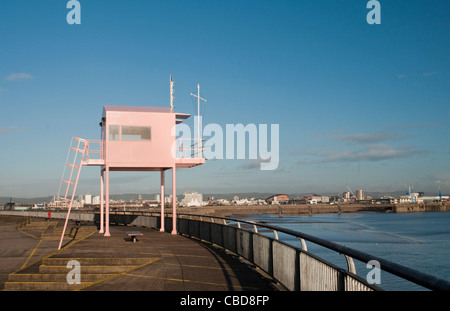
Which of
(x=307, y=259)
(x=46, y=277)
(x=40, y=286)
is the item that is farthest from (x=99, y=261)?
(x=307, y=259)

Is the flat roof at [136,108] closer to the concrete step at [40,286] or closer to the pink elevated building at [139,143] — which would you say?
the pink elevated building at [139,143]

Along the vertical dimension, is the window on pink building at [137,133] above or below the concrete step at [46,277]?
above

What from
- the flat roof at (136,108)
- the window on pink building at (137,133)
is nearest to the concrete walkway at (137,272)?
the window on pink building at (137,133)

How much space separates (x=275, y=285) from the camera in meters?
10.7

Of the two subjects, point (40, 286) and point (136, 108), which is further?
point (136, 108)

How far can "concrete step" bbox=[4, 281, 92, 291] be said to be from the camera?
11.0m

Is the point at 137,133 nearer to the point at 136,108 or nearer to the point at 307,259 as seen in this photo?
the point at 136,108

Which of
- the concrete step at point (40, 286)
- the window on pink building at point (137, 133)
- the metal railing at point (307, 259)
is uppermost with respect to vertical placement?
the window on pink building at point (137, 133)

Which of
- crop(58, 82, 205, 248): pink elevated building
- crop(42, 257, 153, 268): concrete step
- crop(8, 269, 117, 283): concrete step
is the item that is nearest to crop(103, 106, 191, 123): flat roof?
crop(58, 82, 205, 248): pink elevated building

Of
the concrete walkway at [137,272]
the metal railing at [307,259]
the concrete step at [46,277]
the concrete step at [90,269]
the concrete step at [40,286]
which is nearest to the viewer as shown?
the metal railing at [307,259]

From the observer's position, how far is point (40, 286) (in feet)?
36.8

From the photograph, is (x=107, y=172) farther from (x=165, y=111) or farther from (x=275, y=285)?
(x=275, y=285)

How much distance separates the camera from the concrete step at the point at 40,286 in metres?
11.0
